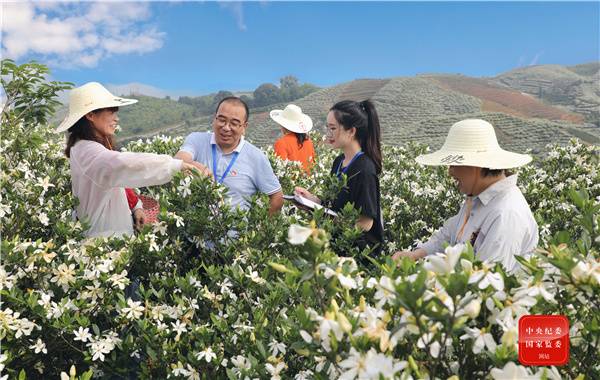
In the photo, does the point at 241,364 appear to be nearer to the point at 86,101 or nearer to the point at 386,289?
the point at 386,289

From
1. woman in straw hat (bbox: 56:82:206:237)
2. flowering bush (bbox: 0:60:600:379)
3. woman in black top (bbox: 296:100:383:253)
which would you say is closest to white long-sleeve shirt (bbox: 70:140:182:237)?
woman in straw hat (bbox: 56:82:206:237)

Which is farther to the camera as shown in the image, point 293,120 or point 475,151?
point 293,120

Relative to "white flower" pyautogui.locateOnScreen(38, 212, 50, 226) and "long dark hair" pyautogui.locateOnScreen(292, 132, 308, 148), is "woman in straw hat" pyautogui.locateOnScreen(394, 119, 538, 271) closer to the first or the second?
"white flower" pyautogui.locateOnScreen(38, 212, 50, 226)

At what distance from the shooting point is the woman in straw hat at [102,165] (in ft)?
9.61

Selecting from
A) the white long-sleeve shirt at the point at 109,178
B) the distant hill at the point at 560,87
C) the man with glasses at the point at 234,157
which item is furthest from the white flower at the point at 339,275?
the distant hill at the point at 560,87

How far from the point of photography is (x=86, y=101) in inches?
126

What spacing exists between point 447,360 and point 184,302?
150cm

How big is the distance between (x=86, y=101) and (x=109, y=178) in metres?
0.60

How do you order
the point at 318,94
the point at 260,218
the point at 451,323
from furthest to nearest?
the point at 318,94
the point at 260,218
the point at 451,323

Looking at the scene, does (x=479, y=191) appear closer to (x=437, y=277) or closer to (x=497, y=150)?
(x=497, y=150)

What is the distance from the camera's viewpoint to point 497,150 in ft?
9.34

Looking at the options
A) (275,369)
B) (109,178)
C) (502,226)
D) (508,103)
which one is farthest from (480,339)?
(508,103)

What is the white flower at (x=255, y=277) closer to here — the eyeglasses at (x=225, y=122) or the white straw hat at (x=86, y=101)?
the eyeglasses at (x=225, y=122)

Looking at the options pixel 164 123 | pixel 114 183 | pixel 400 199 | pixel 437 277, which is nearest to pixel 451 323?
pixel 437 277
